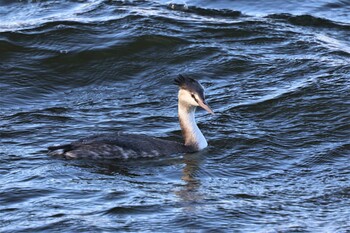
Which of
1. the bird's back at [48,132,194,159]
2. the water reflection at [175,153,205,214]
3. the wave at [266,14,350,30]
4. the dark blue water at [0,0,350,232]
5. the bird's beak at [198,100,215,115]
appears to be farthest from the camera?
the wave at [266,14,350,30]

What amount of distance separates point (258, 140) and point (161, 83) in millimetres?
3053

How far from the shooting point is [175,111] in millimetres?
14414

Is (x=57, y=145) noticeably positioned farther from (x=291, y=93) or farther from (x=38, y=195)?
(x=291, y=93)

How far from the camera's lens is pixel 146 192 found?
36.0 ft

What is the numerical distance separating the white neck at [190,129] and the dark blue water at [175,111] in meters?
0.17

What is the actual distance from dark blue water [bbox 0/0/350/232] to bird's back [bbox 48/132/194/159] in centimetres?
11

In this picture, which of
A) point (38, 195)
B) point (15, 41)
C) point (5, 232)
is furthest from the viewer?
point (15, 41)

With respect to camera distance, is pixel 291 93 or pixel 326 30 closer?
pixel 291 93

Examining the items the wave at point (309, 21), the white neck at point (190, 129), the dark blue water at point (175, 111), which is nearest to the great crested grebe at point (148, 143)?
the white neck at point (190, 129)

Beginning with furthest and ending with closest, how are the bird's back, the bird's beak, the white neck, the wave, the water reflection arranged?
the wave, the white neck, the bird's beak, the bird's back, the water reflection

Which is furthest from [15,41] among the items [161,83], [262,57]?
[262,57]

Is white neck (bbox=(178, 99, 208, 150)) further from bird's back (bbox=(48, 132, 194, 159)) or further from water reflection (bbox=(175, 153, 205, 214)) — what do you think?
bird's back (bbox=(48, 132, 194, 159))

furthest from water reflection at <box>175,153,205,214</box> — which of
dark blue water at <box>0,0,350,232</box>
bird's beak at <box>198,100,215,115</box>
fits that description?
bird's beak at <box>198,100,215,115</box>

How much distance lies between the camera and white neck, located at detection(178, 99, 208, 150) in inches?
503
